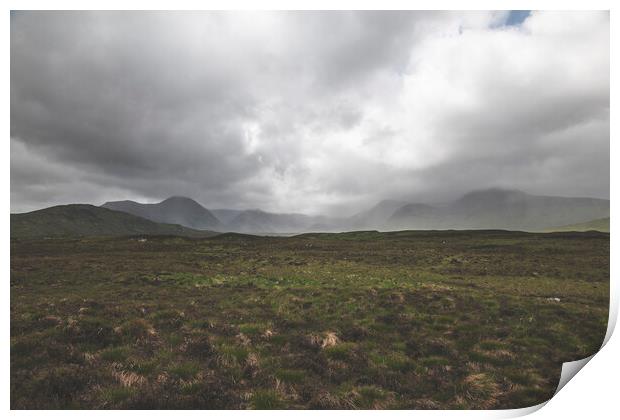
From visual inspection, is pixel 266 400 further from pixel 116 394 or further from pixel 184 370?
pixel 116 394

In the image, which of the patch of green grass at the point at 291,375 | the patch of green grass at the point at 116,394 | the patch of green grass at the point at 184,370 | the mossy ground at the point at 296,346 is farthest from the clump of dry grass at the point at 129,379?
the patch of green grass at the point at 291,375

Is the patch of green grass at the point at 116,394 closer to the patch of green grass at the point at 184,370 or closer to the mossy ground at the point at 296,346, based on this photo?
the mossy ground at the point at 296,346

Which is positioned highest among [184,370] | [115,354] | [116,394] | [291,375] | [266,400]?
[115,354]

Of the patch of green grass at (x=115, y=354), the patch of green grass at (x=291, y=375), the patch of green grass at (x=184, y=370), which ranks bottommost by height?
the patch of green grass at (x=291, y=375)

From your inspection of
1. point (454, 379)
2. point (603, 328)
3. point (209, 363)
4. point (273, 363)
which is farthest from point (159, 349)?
point (603, 328)

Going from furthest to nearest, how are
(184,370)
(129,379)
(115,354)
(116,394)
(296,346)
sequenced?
(296,346) → (115,354) → (184,370) → (129,379) → (116,394)

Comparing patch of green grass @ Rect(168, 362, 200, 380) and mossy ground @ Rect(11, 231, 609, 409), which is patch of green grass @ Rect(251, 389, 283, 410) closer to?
mossy ground @ Rect(11, 231, 609, 409)

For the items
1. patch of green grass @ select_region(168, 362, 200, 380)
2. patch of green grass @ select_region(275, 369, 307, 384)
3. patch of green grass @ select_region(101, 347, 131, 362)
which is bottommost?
patch of green grass @ select_region(275, 369, 307, 384)

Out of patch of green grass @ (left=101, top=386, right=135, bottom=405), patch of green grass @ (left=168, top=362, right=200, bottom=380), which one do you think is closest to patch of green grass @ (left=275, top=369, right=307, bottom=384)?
patch of green grass @ (left=168, top=362, right=200, bottom=380)

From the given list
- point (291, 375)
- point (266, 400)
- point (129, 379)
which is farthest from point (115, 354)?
point (291, 375)

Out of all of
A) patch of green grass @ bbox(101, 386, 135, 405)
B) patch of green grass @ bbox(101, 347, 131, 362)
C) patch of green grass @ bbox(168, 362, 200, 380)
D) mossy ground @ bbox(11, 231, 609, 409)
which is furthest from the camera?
patch of green grass @ bbox(101, 347, 131, 362)

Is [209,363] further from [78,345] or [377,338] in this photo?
[377,338]

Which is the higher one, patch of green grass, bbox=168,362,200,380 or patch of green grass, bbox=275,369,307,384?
patch of green grass, bbox=168,362,200,380
